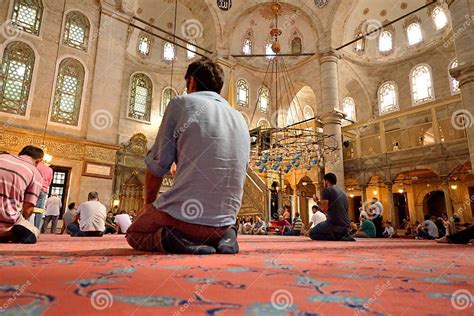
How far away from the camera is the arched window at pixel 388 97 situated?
1933cm

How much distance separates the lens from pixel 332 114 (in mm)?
14844

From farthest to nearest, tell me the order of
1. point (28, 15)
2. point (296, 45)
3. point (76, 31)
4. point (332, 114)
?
1. point (296, 45)
2. point (332, 114)
3. point (76, 31)
4. point (28, 15)

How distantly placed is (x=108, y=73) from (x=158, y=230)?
11684mm

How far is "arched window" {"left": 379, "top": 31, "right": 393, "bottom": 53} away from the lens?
779 inches

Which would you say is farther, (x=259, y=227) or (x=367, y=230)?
(x=259, y=227)

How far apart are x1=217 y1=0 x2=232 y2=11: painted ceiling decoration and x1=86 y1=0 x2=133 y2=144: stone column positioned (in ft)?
19.7

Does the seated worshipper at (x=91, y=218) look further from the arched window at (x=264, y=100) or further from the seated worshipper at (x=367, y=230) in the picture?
the arched window at (x=264, y=100)

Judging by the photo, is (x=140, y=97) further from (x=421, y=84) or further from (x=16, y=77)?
(x=421, y=84)

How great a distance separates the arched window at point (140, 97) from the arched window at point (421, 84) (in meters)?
16.3

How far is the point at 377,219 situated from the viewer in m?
10.5

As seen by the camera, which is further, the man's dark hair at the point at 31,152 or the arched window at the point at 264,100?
the arched window at the point at 264,100

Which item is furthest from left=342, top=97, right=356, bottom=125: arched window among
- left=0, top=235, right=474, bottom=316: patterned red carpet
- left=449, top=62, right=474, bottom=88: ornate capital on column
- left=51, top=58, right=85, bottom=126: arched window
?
left=0, top=235, right=474, bottom=316: patterned red carpet

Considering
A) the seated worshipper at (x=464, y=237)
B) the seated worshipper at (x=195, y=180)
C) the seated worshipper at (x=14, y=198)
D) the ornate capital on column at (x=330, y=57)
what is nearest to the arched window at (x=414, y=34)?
the ornate capital on column at (x=330, y=57)

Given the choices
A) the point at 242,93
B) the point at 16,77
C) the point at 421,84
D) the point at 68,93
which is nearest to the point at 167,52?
the point at 242,93
